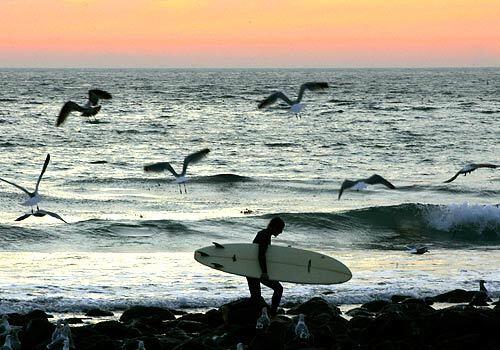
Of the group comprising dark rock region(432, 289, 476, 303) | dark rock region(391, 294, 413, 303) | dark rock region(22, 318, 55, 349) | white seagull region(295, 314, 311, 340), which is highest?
white seagull region(295, 314, 311, 340)

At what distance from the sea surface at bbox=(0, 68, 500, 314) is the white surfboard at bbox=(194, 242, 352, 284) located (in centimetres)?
66

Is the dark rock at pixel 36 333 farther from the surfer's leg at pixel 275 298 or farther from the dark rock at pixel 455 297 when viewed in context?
the dark rock at pixel 455 297

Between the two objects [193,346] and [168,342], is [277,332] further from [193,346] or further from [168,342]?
[168,342]

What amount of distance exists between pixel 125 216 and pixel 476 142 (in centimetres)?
2701

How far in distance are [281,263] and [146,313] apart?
7.40 feet

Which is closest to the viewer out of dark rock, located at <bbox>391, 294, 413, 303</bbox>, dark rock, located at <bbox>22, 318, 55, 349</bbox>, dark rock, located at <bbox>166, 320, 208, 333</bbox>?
dark rock, located at <bbox>22, 318, 55, 349</bbox>

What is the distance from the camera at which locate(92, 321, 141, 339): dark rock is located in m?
11.7

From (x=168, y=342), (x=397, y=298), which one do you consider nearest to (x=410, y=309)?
(x=397, y=298)

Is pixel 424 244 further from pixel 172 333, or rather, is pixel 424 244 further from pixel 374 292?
pixel 172 333

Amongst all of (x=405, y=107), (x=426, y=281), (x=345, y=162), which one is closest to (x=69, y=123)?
(x=345, y=162)

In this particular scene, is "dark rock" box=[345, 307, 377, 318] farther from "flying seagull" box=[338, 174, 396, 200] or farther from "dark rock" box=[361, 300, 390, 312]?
"flying seagull" box=[338, 174, 396, 200]

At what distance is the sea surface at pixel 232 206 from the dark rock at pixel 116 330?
2.92 m

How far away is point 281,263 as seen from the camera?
14.8 metres

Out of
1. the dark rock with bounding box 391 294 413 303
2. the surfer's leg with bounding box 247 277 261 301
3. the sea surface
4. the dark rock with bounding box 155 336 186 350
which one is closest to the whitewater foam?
the sea surface
